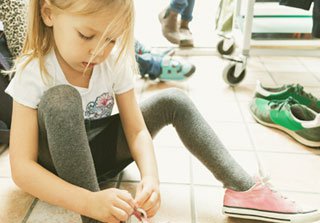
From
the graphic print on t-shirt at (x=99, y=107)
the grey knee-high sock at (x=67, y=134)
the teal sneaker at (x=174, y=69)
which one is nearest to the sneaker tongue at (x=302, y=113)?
the teal sneaker at (x=174, y=69)

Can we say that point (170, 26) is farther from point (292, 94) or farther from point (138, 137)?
point (138, 137)

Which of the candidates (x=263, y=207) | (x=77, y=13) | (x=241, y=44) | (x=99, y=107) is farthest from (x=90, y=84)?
(x=241, y=44)

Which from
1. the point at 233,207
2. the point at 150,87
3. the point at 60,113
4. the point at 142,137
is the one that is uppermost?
the point at 60,113

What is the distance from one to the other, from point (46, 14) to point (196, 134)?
0.37 meters

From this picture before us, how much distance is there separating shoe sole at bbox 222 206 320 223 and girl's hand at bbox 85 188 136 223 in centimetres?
25

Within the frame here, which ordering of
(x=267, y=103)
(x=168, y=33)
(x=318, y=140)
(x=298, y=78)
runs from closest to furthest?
(x=318, y=140)
(x=267, y=103)
(x=298, y=78)
(x=168, y=33)

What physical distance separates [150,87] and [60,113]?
865 millimetres

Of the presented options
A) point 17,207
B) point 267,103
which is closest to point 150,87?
point 267,103

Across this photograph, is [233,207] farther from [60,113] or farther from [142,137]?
[60,113]

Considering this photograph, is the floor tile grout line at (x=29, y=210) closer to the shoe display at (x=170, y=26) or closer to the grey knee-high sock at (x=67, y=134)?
the grey knee-high sock at (x=67, y=134)

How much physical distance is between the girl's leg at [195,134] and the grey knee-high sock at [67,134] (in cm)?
17

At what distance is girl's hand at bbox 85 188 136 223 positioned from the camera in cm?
53

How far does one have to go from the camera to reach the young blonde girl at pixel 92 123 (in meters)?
0.56

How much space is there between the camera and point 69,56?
62 cm
